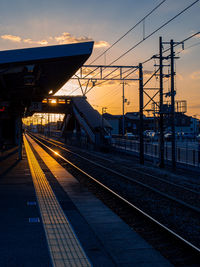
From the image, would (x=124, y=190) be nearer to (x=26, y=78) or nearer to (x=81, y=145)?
(x=26, y=78)

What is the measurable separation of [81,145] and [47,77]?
39.6 meters

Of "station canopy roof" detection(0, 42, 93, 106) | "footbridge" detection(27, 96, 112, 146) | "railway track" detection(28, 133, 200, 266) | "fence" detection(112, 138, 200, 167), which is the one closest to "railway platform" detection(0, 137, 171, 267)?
"railway track" detection(28, 133, 200, 266)

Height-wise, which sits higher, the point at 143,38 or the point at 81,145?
the point at 143,38

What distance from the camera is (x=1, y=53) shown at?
10.2 meters

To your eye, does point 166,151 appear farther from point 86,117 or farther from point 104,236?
point 86,117

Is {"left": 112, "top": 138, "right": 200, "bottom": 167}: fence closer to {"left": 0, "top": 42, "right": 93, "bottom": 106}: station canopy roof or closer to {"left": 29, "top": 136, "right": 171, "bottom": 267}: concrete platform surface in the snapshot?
{"left": 0, "top": 42, "right": 93, "bottom": 106}: station canopy roof

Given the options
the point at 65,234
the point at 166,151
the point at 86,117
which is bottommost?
the point at 65,234

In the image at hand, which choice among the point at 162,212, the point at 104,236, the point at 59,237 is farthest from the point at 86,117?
the point at 59,237

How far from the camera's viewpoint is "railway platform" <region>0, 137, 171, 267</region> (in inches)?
237

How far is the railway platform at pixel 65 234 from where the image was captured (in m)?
6.02

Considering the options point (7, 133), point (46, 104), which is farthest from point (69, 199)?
point (46, 104)

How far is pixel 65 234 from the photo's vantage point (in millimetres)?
7449

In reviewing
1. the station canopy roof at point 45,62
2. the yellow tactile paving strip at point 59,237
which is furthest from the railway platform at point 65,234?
the station canopy roof at point 45,62

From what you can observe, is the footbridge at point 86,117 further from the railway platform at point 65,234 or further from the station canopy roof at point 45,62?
the railway platform at point 65,234
